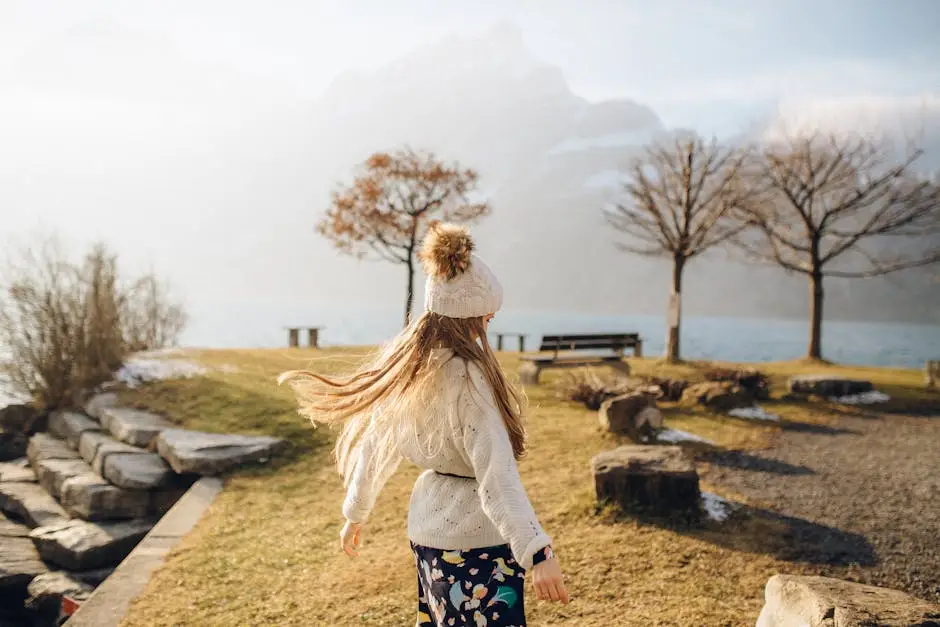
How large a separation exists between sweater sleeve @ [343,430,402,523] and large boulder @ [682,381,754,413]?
8848 millimetres

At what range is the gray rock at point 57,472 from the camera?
27.0 feet

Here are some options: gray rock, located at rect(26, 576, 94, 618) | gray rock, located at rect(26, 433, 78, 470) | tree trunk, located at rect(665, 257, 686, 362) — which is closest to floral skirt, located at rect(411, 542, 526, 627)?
gray rock, located at rect(26, 576, 94, 618)

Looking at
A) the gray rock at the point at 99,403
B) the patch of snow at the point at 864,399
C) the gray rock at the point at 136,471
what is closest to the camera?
the gray rock at the point at 136,471

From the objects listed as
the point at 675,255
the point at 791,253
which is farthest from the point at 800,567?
the point at 791,253

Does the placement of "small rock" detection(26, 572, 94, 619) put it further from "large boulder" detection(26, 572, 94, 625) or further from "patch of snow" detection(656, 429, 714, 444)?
"patch of snow" detection(656, 429, 714, 444)

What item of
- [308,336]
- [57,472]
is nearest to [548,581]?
[57,472]

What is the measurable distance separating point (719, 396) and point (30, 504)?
9402 mm

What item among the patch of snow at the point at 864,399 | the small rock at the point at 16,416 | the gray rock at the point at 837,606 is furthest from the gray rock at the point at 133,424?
the patch of snow at the point at 864,399

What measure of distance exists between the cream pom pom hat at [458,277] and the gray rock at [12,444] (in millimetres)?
10607

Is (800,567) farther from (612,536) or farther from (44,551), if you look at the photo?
(44,551)

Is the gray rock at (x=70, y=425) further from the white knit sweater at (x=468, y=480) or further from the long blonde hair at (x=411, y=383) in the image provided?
the white knit sweater at (x=468, y=480)

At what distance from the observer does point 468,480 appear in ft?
8.34

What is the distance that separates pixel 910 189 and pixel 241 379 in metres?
19.5

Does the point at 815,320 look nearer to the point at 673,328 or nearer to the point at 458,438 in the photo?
the point at 673,328
